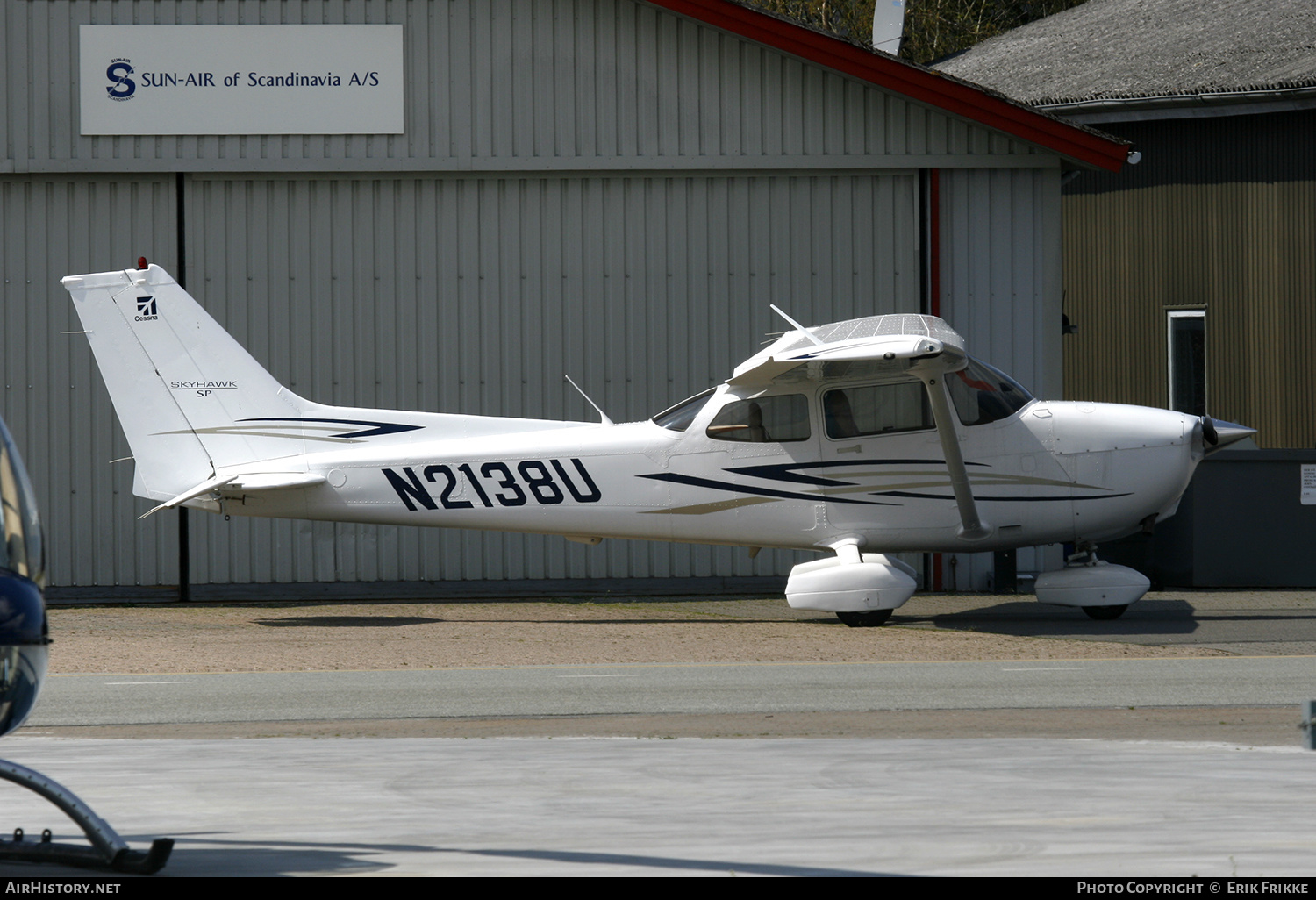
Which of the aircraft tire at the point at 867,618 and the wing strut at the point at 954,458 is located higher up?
the wing strut at the point at 954,458

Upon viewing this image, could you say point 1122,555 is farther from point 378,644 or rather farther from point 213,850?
point 213,850

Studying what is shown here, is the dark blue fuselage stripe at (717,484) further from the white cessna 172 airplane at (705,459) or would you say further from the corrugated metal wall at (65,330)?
the corrugated metal wall at (65,330)

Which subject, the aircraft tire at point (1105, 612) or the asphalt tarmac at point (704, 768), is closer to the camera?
the asphalt tarmac at point (704, 768)

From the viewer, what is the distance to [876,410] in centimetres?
1247

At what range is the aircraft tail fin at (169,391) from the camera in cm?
1257

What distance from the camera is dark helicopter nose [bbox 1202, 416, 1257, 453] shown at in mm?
12320

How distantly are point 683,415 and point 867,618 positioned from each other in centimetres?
237

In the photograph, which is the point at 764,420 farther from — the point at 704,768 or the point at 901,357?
the point at 704,768

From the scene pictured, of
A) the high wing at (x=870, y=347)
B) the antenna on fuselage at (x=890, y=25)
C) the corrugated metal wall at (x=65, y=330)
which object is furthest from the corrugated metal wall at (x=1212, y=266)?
the corrugated metal wall at (x=65, y=330)

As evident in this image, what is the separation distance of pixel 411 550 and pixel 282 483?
350 centimetres

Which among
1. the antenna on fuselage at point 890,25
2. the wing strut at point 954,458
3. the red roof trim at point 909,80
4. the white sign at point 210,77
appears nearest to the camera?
the wing strut at point 954,458

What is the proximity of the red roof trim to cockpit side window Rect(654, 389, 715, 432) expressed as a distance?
457 cm

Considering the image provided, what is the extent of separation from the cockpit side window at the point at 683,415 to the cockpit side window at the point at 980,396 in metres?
2.15

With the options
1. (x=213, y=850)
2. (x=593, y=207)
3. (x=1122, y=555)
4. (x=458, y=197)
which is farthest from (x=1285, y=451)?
(x=213, y=850)
